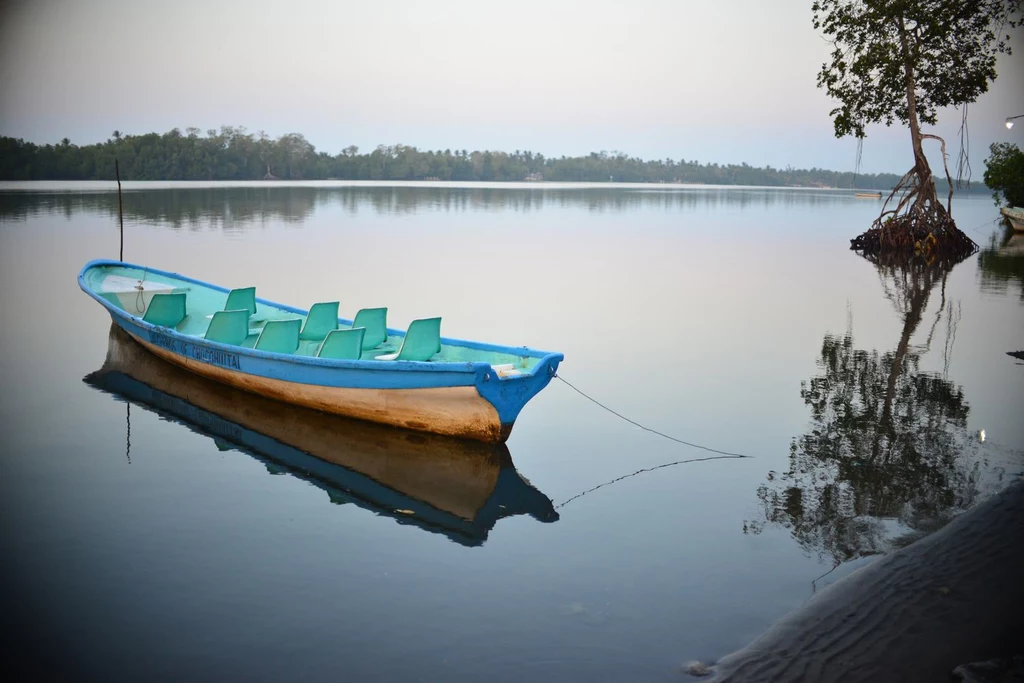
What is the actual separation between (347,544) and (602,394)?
480 cm

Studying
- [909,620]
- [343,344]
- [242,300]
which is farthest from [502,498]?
[242,300]

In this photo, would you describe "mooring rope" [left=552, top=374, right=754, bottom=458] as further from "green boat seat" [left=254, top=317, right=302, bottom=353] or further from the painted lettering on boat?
the painted lettering on boat

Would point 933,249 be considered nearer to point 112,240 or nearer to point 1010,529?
point 1010,529

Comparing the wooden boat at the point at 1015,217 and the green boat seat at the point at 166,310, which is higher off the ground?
the wooden boat at the point at 1015,217

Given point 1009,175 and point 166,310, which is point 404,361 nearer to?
point 166,310

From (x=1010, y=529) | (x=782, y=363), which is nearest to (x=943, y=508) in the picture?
(x=1010, y=529)

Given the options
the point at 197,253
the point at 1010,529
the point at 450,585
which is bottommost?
the point at 450,585

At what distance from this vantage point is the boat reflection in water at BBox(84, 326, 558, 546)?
7145mm

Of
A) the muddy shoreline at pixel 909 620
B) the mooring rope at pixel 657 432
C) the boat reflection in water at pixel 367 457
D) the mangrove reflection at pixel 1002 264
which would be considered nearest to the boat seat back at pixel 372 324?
the boat reflection in water at pixel 367 457

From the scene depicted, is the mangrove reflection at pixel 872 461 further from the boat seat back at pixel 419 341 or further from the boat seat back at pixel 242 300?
the boat seat back at pixel 242 300

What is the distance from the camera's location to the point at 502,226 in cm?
3956

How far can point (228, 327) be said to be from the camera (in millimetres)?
10445

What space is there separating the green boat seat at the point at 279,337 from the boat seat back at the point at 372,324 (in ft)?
2.48

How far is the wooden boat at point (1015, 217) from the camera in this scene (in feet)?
119
